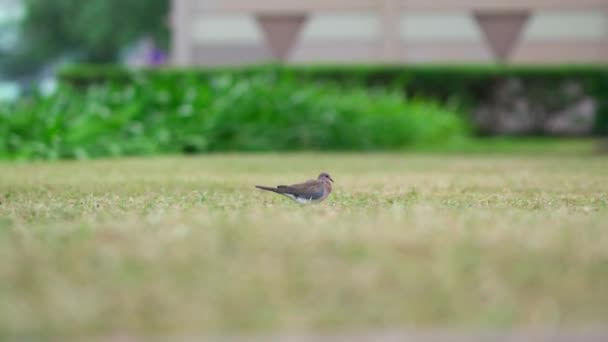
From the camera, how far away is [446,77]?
2278 centimetres

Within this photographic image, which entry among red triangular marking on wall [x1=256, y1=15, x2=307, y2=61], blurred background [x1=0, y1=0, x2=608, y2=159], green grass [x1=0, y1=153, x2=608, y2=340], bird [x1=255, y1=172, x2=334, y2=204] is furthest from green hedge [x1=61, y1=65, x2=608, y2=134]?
green grass [x1=0, y1=153, x2=608, y2=340]

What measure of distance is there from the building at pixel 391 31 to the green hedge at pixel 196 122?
443 inches

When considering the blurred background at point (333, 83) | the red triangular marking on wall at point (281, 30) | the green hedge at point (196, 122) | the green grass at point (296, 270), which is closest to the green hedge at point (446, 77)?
the blurred background at point (333, 83)

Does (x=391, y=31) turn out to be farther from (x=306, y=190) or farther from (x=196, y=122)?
(x=306, y=190)

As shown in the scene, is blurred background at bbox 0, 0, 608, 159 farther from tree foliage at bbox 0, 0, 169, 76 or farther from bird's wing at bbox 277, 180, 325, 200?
tree foliage at bbox 0, 0, 169, 76

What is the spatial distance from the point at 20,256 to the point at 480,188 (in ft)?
16.3

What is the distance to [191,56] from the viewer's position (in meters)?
29.0

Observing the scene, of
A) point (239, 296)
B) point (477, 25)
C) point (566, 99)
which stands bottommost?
point (239, 296)

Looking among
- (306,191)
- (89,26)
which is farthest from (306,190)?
(89,26)

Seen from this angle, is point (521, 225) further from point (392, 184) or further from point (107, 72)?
point (107, 72)

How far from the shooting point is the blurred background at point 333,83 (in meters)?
15.0

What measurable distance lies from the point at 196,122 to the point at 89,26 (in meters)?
28.2

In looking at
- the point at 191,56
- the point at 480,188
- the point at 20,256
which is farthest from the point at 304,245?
the point at 191,56

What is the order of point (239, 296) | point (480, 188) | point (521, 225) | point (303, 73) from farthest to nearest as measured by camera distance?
point (303, 73) → point (480, 188) → point (521, 225) → point (239, 296)
